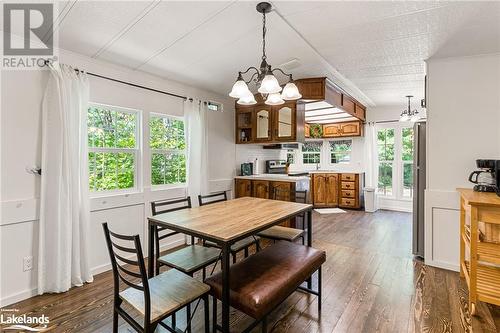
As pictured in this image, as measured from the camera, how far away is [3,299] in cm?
219

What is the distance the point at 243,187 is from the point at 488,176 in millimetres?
3241

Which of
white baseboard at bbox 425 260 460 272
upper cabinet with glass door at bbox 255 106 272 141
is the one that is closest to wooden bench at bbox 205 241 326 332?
white baseboard at bbox 425 260 460 272

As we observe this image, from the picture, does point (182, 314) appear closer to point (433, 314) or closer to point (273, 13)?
point (433, 314)

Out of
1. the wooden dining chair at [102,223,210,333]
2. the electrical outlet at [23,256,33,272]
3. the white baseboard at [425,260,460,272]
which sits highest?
the wooden dining chair at [102,223,210,333]

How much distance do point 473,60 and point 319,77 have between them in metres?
1.65

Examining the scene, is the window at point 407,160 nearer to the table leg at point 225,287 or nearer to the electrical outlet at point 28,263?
the table leg at point 225,287

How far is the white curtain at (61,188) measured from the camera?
93.5 inches

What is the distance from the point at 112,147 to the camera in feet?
10.1

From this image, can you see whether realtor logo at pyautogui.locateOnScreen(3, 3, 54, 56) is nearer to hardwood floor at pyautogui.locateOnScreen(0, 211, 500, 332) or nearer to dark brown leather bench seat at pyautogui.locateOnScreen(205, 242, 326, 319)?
hardwood floor at pyautogui.locateOnScreen(0, 211, 500, 332)

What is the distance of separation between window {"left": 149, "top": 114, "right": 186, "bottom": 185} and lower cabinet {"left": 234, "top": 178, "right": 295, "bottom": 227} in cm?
109

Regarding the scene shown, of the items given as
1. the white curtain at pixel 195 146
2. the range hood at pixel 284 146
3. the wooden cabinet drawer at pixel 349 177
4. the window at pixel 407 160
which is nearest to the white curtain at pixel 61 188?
the white curtain at pixel 195 146

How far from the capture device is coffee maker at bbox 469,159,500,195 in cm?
235

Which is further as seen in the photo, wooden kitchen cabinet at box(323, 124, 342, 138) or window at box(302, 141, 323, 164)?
window at box(302, 141, 323, 164)

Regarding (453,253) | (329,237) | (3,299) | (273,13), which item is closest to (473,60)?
(453,253)
